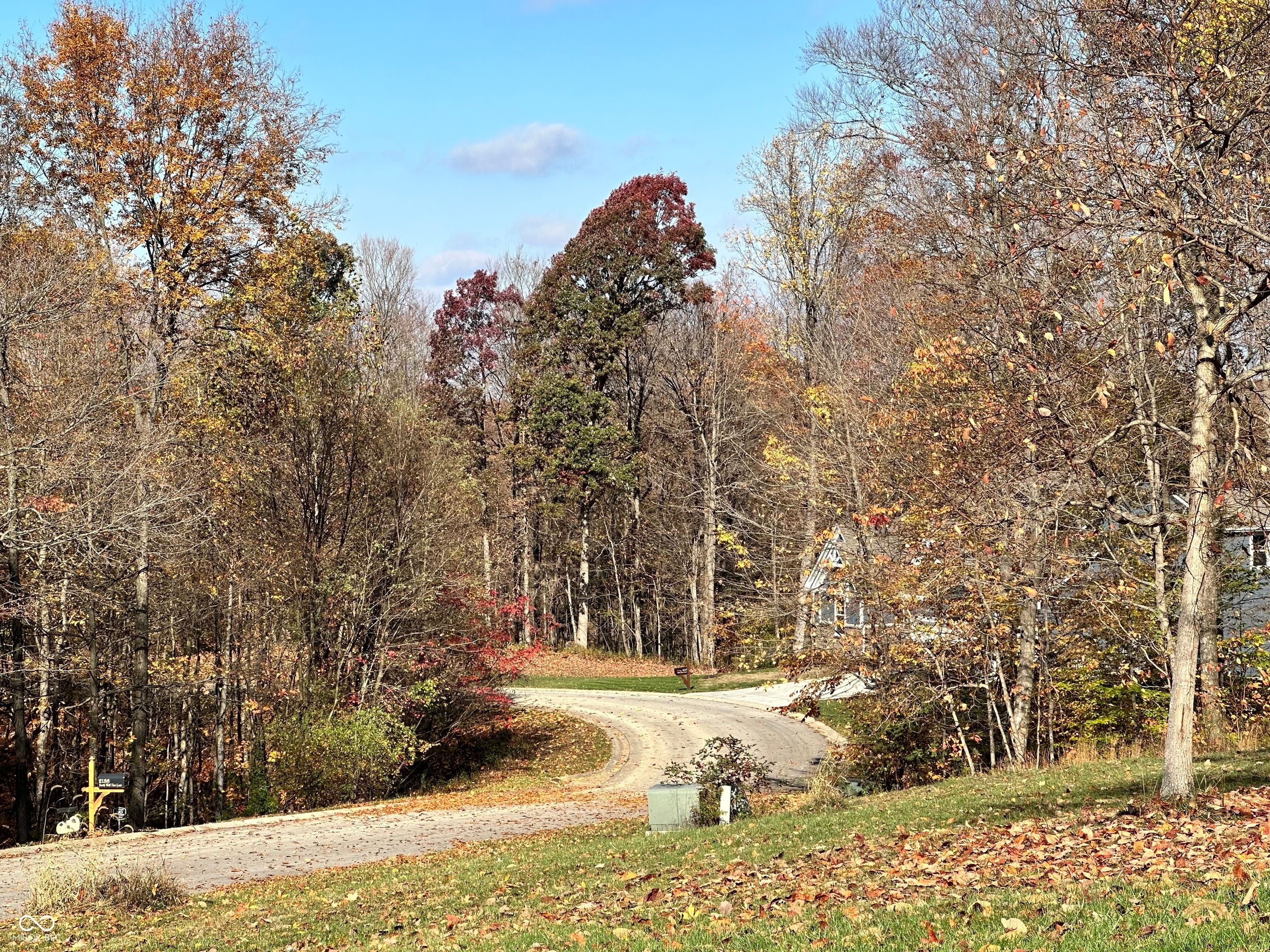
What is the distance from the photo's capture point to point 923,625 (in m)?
16.7

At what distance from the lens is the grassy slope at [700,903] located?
5.88m

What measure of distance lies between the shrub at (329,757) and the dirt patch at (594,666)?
18.7 metres

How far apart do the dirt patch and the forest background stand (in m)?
13.2

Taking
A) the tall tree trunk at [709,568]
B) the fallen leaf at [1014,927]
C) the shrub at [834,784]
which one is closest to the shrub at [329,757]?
the shrub at [834,784]

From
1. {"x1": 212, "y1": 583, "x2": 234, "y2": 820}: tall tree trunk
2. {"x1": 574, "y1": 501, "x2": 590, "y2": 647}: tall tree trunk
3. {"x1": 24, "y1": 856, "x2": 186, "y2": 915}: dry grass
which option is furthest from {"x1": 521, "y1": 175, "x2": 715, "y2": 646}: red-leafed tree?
{"x1": 24, "y1": 856, "x2": 186, "y2": 915}: dry grass

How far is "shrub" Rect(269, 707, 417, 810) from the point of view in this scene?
20094mm

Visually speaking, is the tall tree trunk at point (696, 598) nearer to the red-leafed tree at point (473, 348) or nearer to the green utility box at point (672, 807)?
the red-leafed tree at point (473, 348)

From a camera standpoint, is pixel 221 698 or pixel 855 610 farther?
pixel 221 698

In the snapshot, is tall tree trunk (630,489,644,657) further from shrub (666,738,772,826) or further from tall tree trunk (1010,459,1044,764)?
tall tree trunk (1010,459,1044,764)

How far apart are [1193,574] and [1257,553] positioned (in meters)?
11.0

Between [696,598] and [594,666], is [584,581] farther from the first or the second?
[696,598]

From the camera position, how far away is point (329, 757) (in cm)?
2017

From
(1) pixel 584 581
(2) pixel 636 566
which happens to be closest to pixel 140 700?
(1) pixel 584 581

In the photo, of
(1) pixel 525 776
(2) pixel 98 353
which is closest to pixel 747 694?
(1) pixel 525 776
